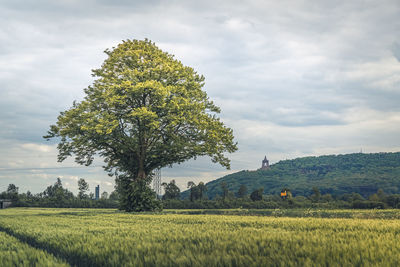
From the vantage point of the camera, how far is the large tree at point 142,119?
28203mm

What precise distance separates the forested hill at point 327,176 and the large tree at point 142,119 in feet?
335

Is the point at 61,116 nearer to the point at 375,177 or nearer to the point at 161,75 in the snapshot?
the point at 161,75

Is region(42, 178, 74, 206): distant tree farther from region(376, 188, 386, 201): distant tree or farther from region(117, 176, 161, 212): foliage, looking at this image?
region(376, 188, 386, 201): distant tree

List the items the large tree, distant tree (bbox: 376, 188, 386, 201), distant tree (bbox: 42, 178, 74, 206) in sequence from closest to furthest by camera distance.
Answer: the large tree < distant tree (bbox: 376, 188, 386, 201) < distant tree (bbox: 42, 178, 74, 206)

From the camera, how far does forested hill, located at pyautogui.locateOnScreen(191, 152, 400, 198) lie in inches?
4870

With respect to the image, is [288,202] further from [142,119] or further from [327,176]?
[327,176]

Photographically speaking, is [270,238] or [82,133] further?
[82,133]

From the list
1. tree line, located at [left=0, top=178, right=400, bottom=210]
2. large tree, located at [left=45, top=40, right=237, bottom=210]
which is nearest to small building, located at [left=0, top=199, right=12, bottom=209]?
tree line, located at [left=0, top=178, right=400, bottom=210]

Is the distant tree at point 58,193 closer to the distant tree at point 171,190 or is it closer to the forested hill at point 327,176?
the distant tree at point 171,190

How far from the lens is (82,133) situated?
29.5 meters

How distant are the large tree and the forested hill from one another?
335 ft

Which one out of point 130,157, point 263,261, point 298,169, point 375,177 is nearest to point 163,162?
point 130,157

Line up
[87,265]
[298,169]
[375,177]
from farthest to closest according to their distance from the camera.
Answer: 1. [298,169]
2. [375,177]
3. [87,265]

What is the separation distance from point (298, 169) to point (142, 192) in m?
161
